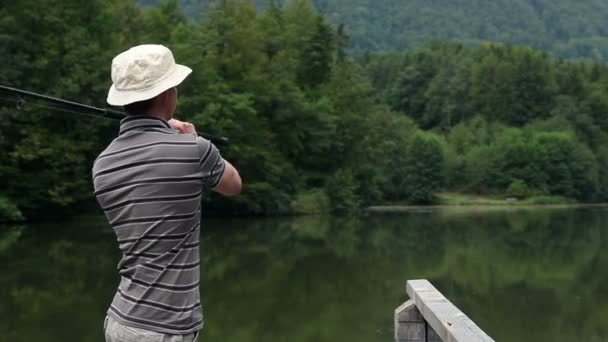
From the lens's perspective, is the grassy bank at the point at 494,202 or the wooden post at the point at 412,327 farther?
the grassy bank at the point at 494,202

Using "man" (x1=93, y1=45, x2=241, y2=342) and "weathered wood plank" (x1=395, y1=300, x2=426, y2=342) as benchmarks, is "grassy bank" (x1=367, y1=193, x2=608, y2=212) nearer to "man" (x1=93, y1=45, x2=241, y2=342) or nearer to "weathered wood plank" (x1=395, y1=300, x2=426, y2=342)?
"weathered wood plank" (x1=395, y1=300, x2=426, y2=342)

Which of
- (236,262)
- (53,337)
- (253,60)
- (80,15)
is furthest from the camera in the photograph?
(253,60)

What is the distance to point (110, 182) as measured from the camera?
2.43 m

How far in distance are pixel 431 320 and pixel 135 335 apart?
5.11 feet

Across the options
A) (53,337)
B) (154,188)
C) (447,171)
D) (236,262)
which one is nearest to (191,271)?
(154,188)

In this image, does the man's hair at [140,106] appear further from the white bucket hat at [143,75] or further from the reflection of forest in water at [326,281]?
the reflection of forest in water at [326,281]

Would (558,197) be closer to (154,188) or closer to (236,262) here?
(236,262)

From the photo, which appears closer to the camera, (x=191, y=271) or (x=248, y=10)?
(x=191, y=271)

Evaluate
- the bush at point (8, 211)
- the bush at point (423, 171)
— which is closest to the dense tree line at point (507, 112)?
the bush at point (423, 171)

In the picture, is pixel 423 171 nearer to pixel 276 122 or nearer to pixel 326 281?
pixel 276 122

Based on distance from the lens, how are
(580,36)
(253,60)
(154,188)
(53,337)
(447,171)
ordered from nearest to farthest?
(154,188), (53,337), (253,60), (447,171), (580,36)

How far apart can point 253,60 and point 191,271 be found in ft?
98.8

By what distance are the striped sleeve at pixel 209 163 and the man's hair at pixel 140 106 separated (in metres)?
0.19

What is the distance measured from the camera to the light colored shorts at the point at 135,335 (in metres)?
2.33
